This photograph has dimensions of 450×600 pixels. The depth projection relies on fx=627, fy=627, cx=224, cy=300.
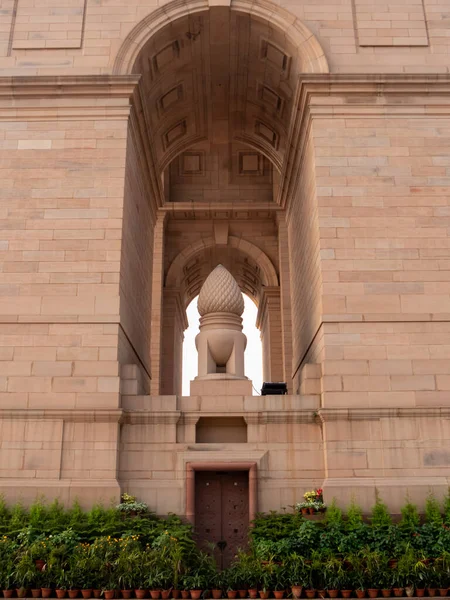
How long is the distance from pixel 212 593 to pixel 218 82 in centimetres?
1710

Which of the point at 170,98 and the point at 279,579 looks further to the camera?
the point at 170,98

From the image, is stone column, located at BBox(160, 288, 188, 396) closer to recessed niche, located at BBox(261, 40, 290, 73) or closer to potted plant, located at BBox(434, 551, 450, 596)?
recessed niche, located at BBox(261, 40, 290, 73)

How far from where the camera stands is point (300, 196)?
21.1m

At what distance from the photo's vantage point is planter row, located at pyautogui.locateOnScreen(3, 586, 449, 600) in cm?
1182

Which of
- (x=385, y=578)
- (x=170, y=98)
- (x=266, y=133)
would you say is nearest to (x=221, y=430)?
(x=385, y=578)

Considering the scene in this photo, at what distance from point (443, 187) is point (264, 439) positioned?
8515mm

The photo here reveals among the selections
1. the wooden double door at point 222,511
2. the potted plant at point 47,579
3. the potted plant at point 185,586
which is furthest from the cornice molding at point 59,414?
the potted plant at point 185,586

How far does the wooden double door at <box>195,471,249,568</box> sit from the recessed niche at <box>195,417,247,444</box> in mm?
818

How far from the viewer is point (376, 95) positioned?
18.3m

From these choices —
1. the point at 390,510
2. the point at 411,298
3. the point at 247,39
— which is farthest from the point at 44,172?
the point at 390,510

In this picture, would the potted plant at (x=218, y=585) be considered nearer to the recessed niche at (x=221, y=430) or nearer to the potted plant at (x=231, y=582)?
the potted plant at (x=231, y=582)

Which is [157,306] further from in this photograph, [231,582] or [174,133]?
[231,582]

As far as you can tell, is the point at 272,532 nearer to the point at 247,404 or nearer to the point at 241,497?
the point at 241,497

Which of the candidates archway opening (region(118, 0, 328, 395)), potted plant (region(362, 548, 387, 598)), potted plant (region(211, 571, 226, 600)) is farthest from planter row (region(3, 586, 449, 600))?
archway opening (region(118, 0, 328, 395))
